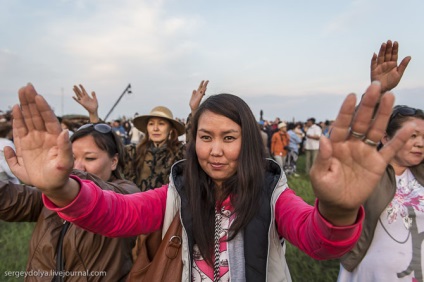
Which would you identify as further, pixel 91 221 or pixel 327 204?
pixel 91 221

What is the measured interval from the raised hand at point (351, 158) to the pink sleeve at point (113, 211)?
0.85 m

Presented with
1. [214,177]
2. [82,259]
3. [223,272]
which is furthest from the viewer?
[82,259]

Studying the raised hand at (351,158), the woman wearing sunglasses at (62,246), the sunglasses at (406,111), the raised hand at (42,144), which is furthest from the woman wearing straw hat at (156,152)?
the raised hand at (351,158)

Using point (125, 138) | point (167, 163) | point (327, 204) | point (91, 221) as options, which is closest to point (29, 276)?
point (91, 221)

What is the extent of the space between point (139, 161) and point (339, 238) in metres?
3.12

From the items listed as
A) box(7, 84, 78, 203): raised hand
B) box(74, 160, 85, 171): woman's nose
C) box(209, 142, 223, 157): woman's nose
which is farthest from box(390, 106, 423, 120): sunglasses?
box(74, 160, 85, 171): woman's nose

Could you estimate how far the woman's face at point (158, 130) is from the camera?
164 inches

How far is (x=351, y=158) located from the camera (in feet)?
3.59

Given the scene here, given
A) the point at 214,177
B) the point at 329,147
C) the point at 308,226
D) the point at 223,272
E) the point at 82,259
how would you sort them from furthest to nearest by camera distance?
the point at 82,259 → the point at 214,177 → the point at 223,272 → the point at 308,226 → the point at 329,147

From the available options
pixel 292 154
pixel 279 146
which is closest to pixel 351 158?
pixel 279 146

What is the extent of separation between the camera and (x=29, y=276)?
1867 mm

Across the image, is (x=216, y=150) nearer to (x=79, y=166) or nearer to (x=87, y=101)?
(x=79, y=166)

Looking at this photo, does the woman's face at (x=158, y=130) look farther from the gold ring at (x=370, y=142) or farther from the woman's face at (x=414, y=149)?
the gold ring at (x=370, y=142)

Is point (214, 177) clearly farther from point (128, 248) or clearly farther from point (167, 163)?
point (167, 163)
